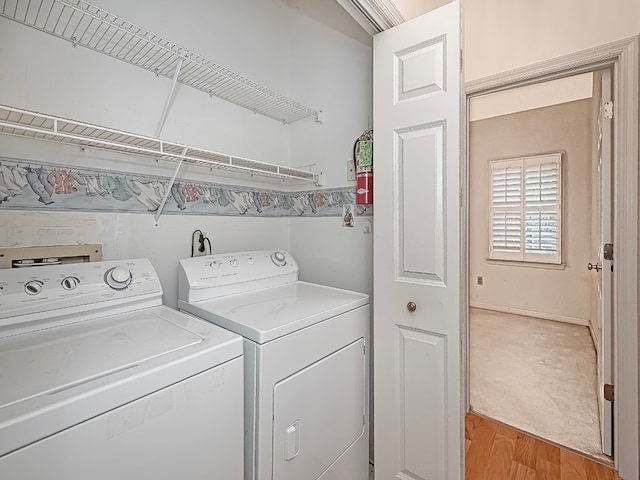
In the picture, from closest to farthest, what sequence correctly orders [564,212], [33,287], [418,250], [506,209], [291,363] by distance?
[33,287] → [291,363] → [418,250] → [564,212] → [506,209]

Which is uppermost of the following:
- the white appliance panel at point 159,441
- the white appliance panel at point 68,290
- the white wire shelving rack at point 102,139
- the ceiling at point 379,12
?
the ceiling at point 379,12

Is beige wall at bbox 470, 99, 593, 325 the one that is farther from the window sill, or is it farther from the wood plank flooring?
the wood plank flooring

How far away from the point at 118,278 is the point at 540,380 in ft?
10.3

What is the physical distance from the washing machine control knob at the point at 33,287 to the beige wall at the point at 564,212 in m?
5.09

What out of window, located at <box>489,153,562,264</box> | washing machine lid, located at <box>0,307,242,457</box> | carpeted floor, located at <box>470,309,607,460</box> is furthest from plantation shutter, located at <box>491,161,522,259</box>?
washing machine lid, located at <box>0,307,242,457</box>

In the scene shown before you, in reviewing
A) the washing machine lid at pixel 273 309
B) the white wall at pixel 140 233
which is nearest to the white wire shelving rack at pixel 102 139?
the white wall at pixel 140 233

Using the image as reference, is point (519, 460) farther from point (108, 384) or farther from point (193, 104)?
point (193, 104)

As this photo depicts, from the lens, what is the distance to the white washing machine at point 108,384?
62 cm

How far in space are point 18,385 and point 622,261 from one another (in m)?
2.34

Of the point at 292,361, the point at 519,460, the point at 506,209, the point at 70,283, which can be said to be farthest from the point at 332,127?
the point at 506,209

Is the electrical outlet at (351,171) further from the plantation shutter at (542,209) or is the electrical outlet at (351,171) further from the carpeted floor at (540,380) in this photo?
the plantation shutter at (542,209)

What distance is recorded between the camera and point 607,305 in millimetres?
1646

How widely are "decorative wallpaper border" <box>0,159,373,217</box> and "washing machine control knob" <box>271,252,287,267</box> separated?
13.9 inches

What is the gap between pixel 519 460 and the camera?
1723 mm
